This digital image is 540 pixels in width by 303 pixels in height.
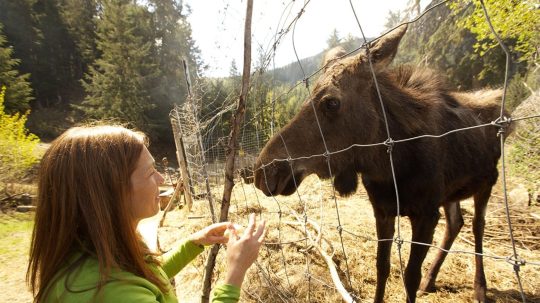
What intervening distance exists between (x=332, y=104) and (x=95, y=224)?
1808 mm

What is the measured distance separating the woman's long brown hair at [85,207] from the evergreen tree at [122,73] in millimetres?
26495

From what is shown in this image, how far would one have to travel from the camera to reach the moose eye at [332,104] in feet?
7.74

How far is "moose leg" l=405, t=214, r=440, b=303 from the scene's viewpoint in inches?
93.0

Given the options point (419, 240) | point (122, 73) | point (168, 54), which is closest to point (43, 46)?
point (122, 73)

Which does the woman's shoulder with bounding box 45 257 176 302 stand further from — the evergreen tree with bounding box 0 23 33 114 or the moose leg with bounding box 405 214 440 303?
the evergreen tree with bounding box 0 23 33 114

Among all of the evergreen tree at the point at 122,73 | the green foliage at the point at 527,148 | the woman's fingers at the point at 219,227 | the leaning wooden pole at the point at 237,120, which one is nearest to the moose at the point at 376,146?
the leaning wooden pole at the point at 237,120

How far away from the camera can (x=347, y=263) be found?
350cm

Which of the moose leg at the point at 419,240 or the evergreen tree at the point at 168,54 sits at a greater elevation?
the evergreen tree at the point at 168,54

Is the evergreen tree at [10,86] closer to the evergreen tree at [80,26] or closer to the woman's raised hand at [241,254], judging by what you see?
the evergreen tree at [80,26]

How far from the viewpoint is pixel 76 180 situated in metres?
1.12

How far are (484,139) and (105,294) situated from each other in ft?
11.4

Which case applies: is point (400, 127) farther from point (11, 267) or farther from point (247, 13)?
point (11, 267)

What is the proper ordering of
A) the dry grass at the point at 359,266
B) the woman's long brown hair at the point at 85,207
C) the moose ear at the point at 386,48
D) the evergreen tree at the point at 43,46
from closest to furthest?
the woman's long brown hair at the point at 85,207 < the moose ear at the point at 386,48 < the dry grass at the point at 359,266 < the evergreen tree at the point at 43,46

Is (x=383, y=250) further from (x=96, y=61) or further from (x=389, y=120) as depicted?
(x=96, y=61)
